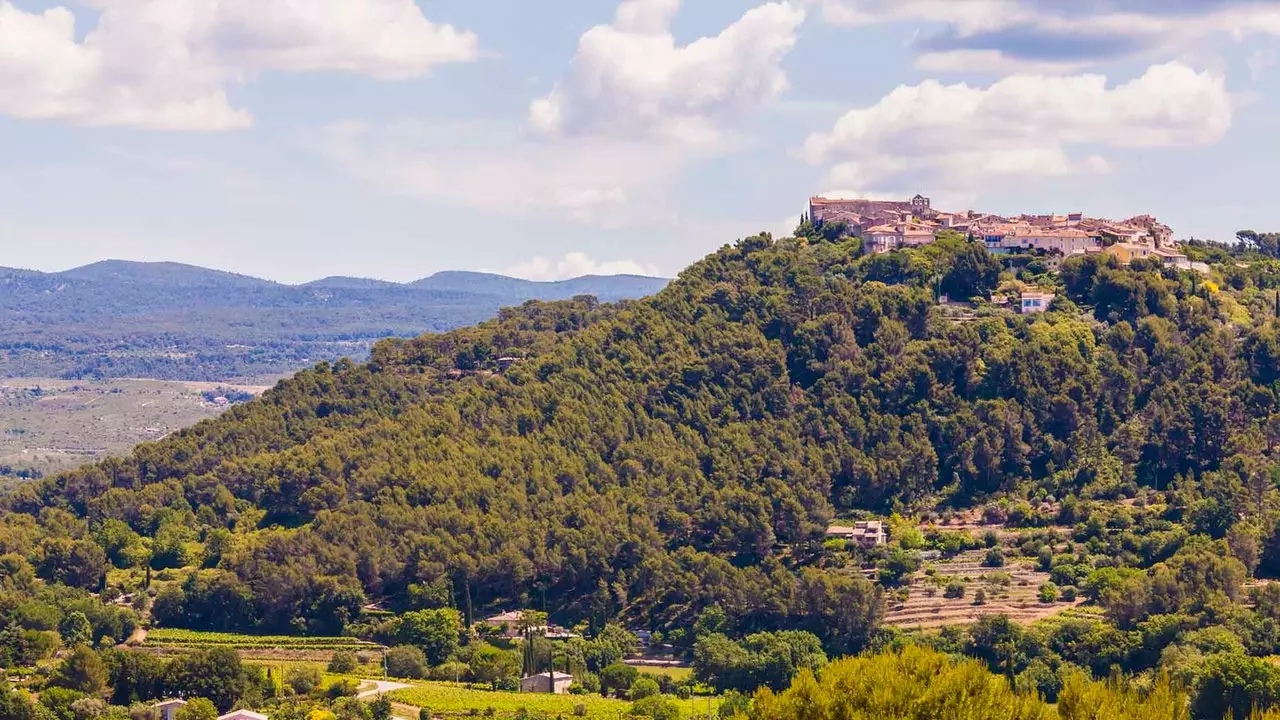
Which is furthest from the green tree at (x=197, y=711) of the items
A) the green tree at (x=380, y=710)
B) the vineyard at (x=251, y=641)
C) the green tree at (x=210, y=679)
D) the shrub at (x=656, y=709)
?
the vineyard at (x=251, y=641)

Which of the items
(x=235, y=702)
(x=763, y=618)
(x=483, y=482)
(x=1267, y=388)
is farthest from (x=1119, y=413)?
(x=235, y=702)

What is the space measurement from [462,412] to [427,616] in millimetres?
21963

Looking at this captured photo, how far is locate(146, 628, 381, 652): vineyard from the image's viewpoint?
78.6m

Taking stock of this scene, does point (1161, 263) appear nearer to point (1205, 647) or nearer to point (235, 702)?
point (1205, 647)

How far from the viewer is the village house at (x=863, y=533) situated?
84.0 meters

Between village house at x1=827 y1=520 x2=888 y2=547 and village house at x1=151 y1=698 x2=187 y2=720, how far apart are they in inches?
1198

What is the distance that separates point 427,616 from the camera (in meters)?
77.9

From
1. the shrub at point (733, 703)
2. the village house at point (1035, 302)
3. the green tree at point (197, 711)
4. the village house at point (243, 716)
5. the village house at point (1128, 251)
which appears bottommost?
the shrub at point (733, 703)

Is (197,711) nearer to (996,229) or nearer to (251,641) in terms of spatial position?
(251,641)

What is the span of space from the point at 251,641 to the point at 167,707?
50.7ft

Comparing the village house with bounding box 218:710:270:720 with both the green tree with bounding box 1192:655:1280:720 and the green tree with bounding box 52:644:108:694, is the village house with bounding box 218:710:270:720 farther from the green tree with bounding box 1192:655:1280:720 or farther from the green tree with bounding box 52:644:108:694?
the green tree with bounding box 1192:655:1280:720

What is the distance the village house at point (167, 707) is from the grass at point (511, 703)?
6651mm

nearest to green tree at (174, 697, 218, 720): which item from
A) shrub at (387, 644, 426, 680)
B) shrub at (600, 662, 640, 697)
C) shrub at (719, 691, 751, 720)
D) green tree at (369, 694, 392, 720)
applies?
green tree at (369, 694, 392, 720)

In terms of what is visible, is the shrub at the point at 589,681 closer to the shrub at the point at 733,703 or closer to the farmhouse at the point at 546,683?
the farmhouse at the point at 546,683
